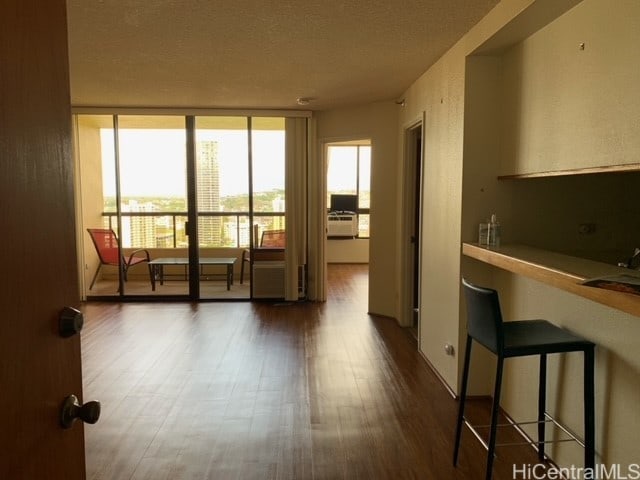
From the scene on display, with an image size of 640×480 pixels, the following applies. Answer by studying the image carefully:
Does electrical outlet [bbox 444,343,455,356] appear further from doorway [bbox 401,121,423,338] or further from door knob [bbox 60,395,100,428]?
door knob [bbox 60,395,100,428]

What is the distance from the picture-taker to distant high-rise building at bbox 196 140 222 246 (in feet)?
20.2

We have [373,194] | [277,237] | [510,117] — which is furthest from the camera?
[277,237]

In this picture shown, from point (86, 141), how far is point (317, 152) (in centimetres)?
324

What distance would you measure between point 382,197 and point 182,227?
10.0 ft

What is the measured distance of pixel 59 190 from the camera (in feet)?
3.23

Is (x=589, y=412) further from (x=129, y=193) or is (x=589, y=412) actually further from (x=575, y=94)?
(x=129, y=193)

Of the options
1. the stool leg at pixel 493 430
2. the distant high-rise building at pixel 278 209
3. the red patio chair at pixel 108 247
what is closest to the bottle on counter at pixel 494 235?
the stool leg at pixel 493 430

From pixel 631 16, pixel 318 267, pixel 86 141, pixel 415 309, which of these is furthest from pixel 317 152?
pixel 631 16

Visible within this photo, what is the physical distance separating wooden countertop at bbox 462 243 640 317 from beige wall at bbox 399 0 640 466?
0.21m

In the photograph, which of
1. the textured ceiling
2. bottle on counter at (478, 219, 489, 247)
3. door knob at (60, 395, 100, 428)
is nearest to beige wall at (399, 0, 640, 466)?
bottle on counter at (478, 219, 489, 247)

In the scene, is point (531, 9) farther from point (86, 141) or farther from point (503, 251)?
point (86, 141)

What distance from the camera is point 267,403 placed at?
308cm

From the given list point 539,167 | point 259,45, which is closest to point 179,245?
point 259,45

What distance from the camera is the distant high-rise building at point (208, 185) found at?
6.16 m
